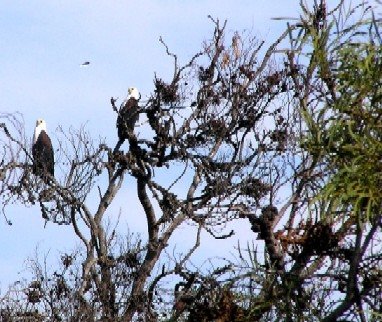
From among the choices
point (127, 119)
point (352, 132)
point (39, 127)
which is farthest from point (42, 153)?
point (352, 132)

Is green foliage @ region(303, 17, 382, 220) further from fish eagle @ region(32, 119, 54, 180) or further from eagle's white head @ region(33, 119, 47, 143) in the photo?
eagle's white head @ region(33, 119, 47, 143)

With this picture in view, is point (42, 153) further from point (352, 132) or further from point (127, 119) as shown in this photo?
point (352, 132)

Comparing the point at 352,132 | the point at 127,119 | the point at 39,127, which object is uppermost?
the point at 39,127

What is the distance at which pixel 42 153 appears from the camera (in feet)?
54.0

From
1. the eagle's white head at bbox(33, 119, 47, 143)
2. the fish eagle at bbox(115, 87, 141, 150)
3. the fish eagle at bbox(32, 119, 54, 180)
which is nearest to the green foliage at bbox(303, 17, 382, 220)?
the fish eagle at bbox(115, 87, 141, 150)

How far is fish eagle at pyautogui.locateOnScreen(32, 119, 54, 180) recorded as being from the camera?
1441 centimetres

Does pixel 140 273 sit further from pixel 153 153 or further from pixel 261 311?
pixel 261 311

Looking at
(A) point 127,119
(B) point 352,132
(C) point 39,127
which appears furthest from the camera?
(C) point 39,127

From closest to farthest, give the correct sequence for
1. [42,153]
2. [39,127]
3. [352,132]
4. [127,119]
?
1. [352,132]
2. [127,119]
3. [42,153]
4. [39,127]

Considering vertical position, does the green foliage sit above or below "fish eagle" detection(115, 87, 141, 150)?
below

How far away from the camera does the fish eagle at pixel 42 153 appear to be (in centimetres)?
1441

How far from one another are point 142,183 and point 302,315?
984 centimetres

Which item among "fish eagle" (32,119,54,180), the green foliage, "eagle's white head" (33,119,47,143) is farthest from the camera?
"eagle's white head" (33,119,47,143)

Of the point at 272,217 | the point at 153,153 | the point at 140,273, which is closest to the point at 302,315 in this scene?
the point at 272,217
